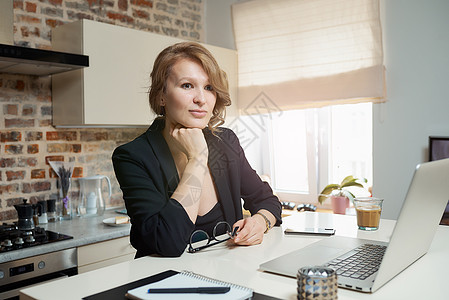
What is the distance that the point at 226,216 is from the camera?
166cm

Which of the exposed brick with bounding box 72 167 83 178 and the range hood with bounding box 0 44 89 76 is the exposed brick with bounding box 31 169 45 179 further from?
the range hood with bounding box 0 44 89 76

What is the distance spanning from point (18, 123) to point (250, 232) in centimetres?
193

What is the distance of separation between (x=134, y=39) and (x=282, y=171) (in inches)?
73.0

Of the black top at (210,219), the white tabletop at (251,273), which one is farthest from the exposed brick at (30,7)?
the white tabletop at (251,273)

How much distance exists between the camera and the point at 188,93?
61.9 inches

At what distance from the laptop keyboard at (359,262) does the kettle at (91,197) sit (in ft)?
6.73

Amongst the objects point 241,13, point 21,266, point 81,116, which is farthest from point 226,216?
point 241,13

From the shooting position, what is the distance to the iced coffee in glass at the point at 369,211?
157 cm

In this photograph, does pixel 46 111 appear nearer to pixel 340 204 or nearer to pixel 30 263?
pixel 30 263

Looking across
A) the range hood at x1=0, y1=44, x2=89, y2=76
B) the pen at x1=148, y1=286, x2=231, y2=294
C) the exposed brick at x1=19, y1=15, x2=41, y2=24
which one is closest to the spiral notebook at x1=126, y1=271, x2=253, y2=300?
the pen at x1=148, y1=286, x2=231, y2=294

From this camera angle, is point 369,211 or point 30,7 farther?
point 30,7

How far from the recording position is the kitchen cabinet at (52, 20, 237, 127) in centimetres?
257

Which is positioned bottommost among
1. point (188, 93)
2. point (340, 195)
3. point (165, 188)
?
point (340, 195)

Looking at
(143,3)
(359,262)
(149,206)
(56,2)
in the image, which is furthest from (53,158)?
(359,262)
